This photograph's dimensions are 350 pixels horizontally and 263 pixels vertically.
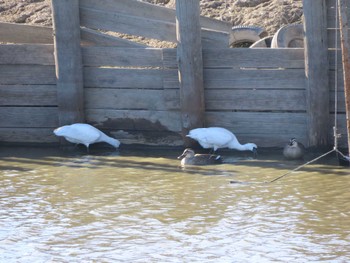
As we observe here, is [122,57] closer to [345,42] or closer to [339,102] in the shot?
[339,102]

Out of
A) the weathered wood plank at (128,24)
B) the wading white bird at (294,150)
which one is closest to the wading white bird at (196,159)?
the wading white bird at (294,150)

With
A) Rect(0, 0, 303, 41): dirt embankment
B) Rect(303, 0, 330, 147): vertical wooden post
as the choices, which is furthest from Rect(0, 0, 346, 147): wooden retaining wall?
Rect(0, 0, 303, 41): dirt embankment

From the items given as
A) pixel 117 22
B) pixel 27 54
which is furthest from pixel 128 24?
pixel 27 54

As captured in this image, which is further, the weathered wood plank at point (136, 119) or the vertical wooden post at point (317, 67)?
the weathered wood plank at point (136, 119)

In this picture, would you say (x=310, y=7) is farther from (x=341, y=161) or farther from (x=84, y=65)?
(x=84, y=65)

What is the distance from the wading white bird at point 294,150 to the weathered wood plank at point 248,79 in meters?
0.77

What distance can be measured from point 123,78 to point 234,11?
3.63 m

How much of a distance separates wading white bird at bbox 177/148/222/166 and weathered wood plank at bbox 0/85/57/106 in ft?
7.76

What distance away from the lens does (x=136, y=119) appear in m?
12.1

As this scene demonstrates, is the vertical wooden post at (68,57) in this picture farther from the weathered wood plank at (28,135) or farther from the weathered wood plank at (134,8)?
the weathered wood plank at (28,135)

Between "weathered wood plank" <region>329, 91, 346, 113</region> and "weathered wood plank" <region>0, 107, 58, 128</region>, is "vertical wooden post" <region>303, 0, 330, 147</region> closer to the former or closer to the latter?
"weathered wood plank" <region>329, 91, 346, 113</region>

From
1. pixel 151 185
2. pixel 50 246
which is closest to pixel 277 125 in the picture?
pixel 151 185

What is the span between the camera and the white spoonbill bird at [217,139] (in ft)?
37.0

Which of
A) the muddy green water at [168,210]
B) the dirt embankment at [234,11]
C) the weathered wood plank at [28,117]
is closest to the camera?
the muddy green water at [168,210]
